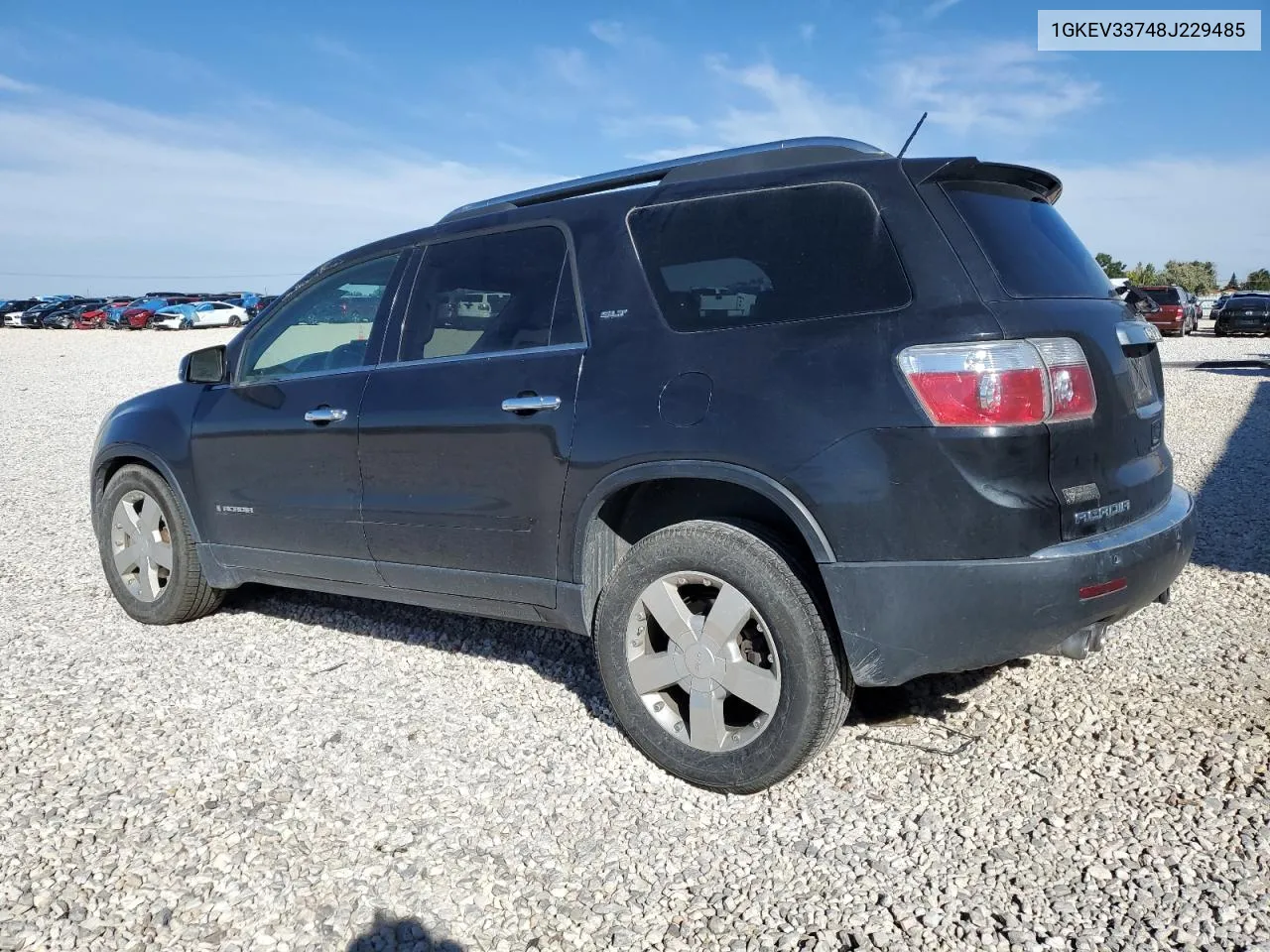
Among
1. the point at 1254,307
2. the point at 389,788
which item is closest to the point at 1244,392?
the point at 389,788

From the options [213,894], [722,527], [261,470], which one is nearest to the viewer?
[213,894]

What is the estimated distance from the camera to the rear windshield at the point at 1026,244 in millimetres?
3033

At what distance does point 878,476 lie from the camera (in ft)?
9.36

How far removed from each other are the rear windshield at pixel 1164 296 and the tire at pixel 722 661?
32981mm

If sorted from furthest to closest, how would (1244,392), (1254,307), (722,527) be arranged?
(1254,307)
(1244,392)
(722,527)

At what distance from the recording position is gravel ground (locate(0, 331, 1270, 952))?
8.59 feet

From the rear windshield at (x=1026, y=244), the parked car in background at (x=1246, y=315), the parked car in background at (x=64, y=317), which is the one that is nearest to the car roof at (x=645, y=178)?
the rear windshield at (x=1026, y=244)

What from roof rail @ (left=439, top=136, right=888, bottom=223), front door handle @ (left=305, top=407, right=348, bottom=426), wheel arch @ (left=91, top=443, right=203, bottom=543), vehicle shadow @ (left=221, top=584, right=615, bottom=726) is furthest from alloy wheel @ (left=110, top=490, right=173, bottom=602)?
roof rail @ (left=439, top=136, right=888, bottom=223)

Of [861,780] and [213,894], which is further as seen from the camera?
[861,780]

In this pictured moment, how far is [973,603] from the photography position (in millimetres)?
2822

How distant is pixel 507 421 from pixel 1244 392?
14.9 metres

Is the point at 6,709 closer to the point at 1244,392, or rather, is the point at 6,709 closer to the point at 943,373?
the point at 943,373

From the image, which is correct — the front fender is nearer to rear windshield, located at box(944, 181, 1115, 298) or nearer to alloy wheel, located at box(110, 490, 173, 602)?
alloy wheel, located at box(110, 490, 173, 602)

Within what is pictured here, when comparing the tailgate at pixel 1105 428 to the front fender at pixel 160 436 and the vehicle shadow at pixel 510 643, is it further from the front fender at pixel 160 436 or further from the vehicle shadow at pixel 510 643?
the front fender at pixel 160 436
